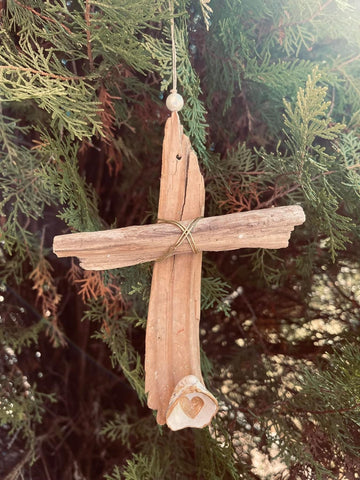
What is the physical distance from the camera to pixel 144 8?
476 millimetres

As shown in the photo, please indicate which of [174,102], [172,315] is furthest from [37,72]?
[172,315]

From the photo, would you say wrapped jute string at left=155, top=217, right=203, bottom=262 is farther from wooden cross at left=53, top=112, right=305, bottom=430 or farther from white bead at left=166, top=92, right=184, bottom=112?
white bead at left=166, top=92, right=184, bottom=112

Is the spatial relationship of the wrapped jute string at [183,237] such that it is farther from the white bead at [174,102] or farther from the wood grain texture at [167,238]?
the white bead at [174,102]

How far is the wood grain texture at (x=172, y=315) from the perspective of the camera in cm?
50

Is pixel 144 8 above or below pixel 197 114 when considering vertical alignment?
above

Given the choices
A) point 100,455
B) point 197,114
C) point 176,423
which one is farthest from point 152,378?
point 100,455

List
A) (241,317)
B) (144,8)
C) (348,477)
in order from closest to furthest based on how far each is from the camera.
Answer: (144,8)
(348,477)
(241,317)

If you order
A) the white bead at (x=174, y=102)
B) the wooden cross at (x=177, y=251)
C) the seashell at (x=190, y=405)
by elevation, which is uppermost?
the white bead at (x=174, y=102)

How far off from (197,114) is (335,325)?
414 millimetres

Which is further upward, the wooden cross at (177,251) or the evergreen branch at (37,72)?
the evergreen branch at (37,72)

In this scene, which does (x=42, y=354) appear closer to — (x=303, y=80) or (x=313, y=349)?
(x=313, y=349)

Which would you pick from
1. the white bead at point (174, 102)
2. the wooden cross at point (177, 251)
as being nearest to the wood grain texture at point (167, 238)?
the wooden cross at point (177, 251)

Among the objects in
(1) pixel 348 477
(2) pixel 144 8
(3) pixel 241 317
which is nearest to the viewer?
(2) pixel 144 8

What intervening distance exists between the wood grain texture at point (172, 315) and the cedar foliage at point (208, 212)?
9 cm
